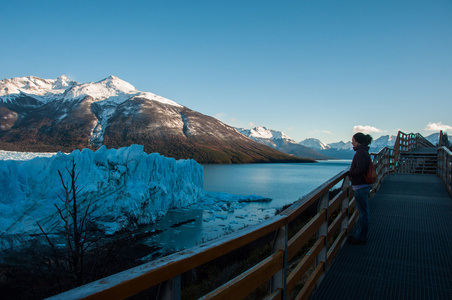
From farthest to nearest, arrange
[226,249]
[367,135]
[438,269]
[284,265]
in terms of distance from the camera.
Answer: [367,135]
[438,269]
[284,265]
[226,249]

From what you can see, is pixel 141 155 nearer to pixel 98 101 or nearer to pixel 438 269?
pixel 438 269

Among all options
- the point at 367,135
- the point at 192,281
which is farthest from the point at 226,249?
the point at 192,281

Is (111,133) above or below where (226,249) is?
above

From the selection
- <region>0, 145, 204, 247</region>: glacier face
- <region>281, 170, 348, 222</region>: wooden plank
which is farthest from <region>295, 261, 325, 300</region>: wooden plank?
<region>0, 145, 204, 247</region>: glacier face

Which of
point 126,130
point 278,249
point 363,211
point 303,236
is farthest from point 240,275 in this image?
point 126,130

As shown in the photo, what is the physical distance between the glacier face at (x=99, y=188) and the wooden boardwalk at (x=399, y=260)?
13.7 metres

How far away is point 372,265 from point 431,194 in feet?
19.7

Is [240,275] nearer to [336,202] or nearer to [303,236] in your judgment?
[303,236]

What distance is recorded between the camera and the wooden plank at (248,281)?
4.66ft

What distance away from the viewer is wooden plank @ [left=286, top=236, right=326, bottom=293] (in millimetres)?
2322

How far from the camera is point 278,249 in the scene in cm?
204

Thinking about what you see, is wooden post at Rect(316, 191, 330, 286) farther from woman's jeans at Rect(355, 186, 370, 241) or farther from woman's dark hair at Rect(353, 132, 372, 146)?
woman's dark hair at Rect(353, 132, 372, 146)

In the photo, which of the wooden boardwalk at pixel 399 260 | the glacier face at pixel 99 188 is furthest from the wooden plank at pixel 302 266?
the glacier face at pixel 99 188

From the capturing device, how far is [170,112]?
184250mm
